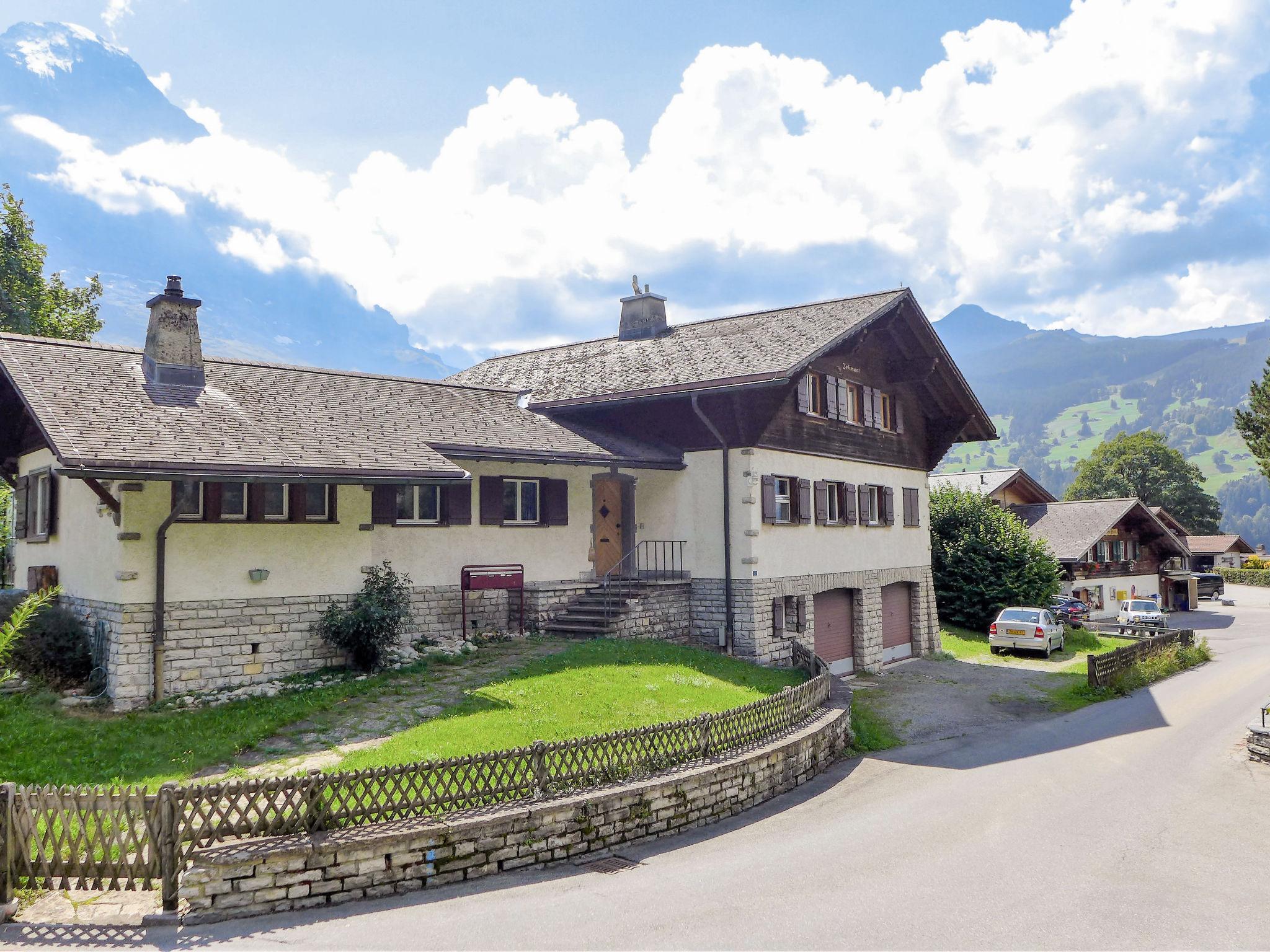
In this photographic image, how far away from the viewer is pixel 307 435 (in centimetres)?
1517

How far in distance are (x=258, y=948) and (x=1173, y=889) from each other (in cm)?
848

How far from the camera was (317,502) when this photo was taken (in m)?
15.4

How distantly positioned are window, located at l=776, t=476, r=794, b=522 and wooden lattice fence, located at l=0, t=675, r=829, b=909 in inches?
489

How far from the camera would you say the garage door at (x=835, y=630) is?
23219 mm

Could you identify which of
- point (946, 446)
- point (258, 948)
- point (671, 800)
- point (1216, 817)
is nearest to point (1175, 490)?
point (946, 446)

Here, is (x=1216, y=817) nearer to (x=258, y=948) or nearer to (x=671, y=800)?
(x=671, y=800)

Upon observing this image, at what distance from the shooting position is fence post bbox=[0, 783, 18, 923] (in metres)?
7.71

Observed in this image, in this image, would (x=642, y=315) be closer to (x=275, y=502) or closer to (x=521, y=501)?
(x=521, y=501)

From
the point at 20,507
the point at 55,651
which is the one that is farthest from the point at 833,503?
the point at 20,507

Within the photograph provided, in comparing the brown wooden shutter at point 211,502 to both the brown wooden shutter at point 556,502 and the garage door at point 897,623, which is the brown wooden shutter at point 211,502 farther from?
the garage door at point 897,623

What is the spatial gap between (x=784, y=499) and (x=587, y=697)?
30.7ft

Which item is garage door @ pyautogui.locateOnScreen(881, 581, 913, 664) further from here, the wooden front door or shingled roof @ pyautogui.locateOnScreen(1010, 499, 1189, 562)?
shingled roof @ pyautogui.locateOnScreen(1010, 499, 1189, 562)

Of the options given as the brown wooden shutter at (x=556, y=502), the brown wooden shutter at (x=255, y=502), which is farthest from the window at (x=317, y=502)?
the brown wooden shutter at (x=556, y=502)

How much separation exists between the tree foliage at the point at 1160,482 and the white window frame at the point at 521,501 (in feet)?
221
